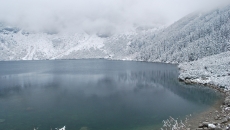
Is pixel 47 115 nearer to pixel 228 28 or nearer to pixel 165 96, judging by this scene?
pixel 165 96

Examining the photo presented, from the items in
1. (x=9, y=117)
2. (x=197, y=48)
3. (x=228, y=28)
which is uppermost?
(x=228, y=28)

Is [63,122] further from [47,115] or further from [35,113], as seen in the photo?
[35,113]

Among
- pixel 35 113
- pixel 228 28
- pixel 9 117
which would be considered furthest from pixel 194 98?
pixel 228 28

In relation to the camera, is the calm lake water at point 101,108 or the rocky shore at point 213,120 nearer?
the rocky shore at point 213,120

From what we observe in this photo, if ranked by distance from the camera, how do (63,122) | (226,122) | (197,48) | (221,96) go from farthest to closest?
(197,48) < (221,96) < (63,122) < (226,122)

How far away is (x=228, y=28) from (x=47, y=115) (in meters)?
176

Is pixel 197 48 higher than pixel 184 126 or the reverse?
higher

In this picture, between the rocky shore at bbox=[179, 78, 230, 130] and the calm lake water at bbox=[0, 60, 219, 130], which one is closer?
the rocky shore at bbox=[179, 78, 230, 130]

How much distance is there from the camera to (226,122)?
32.1 metres

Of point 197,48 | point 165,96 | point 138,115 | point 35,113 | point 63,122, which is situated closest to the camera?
point 63,122

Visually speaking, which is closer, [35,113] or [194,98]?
[35,113]

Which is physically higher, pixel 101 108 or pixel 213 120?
pixel 213 120

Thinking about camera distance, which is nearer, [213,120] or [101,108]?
[213,120]

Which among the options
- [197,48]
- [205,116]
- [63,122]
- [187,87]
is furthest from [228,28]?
[63,122]
